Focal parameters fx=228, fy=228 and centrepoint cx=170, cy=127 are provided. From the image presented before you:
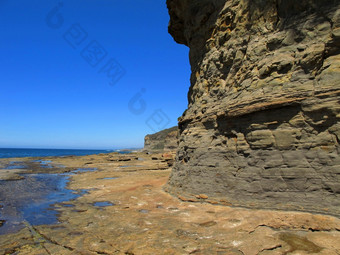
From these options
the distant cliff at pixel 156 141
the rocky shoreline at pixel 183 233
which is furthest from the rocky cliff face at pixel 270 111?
the distant cliff at pixel 156 141

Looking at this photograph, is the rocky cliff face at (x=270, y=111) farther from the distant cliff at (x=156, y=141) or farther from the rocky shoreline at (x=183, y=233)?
the distant cliff at (x=156, y=141)

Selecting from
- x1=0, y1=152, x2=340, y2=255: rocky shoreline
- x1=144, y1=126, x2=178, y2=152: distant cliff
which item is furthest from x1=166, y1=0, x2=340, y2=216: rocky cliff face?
x1=144, y1=126, x2=178, y2=152: distant cliff

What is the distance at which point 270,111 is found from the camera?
7352mm

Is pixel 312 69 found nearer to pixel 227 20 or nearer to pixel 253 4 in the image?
pixel 253 4

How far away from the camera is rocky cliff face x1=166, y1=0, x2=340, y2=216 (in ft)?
21.2

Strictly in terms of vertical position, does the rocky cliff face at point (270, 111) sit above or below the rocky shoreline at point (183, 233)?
above

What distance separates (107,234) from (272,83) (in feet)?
22.7

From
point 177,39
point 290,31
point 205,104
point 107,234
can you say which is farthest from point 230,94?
point 177,39

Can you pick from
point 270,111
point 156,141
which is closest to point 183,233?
point 270,111

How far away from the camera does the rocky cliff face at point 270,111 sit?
21.2ft

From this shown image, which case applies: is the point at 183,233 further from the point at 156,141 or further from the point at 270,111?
the point at 156,141

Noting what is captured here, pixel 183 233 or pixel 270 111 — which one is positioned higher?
pixel 270 111

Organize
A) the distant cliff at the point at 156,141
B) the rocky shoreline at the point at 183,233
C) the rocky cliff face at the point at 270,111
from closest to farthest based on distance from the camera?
the rocky shoreline at the point at 183,233, the rocky cliff face at the point at 270,111, the distant cliff at the point at 156,141

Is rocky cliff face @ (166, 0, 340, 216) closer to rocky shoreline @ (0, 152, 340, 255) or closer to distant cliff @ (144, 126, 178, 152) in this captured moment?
rocky shoreline @ (0, 152, 340, 255)
